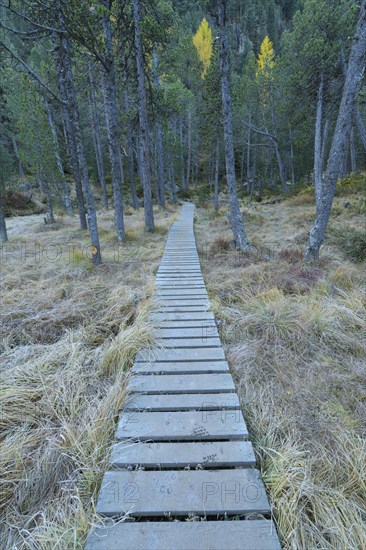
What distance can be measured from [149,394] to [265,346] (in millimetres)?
1507

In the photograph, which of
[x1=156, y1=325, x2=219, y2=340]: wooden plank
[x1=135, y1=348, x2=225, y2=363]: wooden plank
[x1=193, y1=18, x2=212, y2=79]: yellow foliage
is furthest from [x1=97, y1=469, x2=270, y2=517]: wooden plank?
[x1=193, y1=18, x2=212, y2=79]: yellow foliage

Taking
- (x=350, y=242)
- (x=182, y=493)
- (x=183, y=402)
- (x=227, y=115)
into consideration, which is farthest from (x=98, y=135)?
(x=182, y=493)

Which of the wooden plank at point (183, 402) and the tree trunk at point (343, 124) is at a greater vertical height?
the tree trunk at point (343, 124)

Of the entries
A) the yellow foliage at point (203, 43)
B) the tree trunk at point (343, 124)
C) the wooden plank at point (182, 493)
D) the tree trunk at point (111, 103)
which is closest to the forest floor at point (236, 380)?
the wooden plank at point (182, 493)

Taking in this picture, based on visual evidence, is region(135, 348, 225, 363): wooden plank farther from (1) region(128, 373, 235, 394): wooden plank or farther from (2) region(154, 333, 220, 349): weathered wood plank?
(1) region(128, 373, 235, 394): wooden plank

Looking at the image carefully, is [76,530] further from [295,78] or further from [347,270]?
[295,78]

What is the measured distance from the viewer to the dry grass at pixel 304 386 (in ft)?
4.66

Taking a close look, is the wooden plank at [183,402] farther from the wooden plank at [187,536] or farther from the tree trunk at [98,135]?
the tree trunk at [98,135]

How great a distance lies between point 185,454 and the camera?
1679 mm

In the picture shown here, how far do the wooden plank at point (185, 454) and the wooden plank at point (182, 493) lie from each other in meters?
0.04

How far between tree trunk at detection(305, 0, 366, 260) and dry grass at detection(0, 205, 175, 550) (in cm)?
387

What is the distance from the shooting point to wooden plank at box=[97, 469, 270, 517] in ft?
4.55

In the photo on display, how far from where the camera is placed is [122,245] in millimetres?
8414

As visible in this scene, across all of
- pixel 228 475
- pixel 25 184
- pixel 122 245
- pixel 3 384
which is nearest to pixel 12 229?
pixel 122 245
